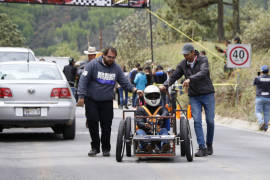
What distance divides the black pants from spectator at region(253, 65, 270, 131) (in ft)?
26.6

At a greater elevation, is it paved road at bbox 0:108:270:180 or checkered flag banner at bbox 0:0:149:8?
checkered flag banner at bbox 0:0:149:8

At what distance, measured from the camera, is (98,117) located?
1142 cm

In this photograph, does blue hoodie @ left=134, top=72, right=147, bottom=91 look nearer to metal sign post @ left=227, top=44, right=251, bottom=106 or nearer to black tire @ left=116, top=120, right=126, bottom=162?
metal sign post @ left=227, top=44, right=251, bottom=106

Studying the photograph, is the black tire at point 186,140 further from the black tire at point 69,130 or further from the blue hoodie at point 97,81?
the black tire at point 69,130

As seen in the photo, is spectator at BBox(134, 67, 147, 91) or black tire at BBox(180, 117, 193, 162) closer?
black tire at BBox(180, 117, 193, 162)

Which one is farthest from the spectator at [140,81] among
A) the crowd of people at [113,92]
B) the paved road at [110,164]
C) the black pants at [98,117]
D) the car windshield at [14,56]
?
the black pants at [98,117]

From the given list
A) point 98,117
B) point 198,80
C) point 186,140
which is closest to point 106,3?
point 198,80

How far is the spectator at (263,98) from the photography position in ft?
61.3

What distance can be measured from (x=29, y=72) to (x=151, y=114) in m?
4.18

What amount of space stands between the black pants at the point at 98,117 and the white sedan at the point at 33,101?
257 centimetres

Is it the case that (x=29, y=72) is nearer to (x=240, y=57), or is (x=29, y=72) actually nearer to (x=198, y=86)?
(x=198, y=86)

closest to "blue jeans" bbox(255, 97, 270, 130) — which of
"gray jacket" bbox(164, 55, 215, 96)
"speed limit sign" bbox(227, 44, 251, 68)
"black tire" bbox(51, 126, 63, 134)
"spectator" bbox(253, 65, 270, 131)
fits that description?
"spectator" bbox(253, 65, 270, 131)

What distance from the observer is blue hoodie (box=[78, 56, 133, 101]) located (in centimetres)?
1120

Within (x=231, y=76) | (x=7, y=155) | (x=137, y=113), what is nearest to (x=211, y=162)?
(x=137, y=113)
